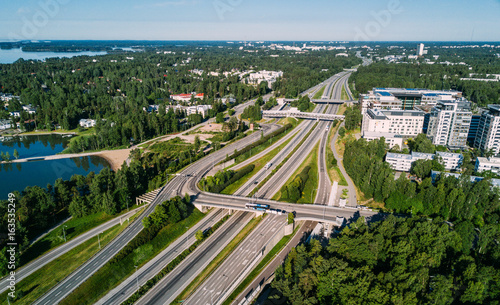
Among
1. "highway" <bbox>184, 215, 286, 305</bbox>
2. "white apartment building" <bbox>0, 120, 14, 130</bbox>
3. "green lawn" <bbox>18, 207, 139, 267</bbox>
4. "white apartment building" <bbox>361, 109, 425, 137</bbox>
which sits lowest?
"highway" <bbox>184, 215, 286, 305</bbox>

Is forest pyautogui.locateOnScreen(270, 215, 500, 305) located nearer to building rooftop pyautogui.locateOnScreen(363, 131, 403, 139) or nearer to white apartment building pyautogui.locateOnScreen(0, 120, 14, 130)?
building rooftop pyautogui.locateOnScreen(363, 131, 403, 139)

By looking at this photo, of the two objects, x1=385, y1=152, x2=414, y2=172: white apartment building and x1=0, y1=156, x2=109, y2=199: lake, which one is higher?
x1=385, y1=152, x2=414, y2=172: white apartment building

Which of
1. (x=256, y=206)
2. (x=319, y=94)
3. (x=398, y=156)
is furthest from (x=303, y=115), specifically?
(x=256, y=206)

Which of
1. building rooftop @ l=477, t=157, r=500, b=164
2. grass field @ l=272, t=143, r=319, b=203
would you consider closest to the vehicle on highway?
grass field @ l=272, t=143, r=319, b=203

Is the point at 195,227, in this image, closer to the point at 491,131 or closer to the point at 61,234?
the point at 61,234

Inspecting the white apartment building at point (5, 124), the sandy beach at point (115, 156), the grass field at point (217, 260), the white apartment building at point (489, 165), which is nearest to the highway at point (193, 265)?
the grass field at point (217, 260)

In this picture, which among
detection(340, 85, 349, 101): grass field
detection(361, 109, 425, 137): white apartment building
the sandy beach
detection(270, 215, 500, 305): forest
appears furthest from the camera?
detection(340, 85, 349, 101): grass field
